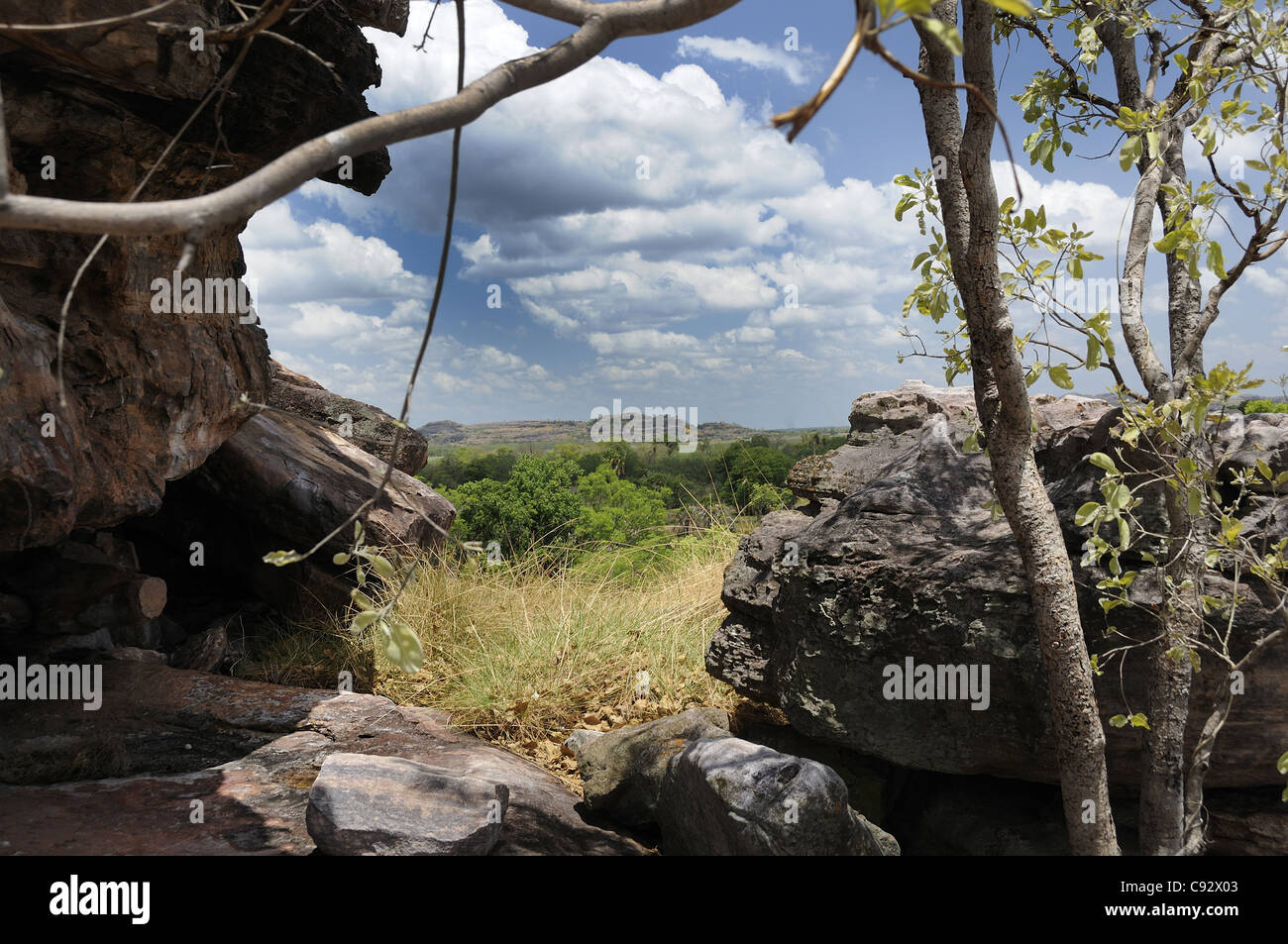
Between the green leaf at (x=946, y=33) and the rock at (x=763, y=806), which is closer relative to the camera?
the green leaf at (x=946, y=33)

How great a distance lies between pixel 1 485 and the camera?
3.28 meters

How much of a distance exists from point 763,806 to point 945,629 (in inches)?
46.7

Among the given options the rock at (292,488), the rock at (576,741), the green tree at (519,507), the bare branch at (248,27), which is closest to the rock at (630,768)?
the rock at (576,741)

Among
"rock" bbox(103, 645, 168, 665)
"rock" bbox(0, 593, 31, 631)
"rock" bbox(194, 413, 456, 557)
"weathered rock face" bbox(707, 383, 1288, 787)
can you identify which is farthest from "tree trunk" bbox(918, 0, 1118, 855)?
"rock" bbox(0, 593, 31, 631)

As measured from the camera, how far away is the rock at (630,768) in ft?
13.4

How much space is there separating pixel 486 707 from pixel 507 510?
4.64 metres

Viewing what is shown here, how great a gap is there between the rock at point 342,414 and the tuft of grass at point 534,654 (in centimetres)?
153

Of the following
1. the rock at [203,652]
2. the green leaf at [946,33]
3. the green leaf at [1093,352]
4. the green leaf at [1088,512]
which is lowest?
the rock at [203,652]

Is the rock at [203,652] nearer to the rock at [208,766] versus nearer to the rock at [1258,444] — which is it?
the rock at [208,766]

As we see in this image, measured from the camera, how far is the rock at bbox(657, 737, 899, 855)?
3141mm

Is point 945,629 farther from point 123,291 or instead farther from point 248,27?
point 123,291

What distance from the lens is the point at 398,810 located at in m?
3.13

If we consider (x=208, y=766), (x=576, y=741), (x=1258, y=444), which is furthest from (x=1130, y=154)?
(x=208, y=766)

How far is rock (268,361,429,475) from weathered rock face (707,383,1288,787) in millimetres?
4701
